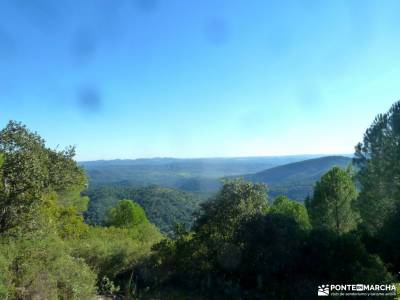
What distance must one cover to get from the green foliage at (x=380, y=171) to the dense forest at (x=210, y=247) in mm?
54

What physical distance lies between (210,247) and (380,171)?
32.3ft

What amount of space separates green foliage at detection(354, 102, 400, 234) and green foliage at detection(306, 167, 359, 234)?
252 inches

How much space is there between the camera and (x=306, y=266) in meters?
14.5

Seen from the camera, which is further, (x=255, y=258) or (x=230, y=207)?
(x=230, y=207)

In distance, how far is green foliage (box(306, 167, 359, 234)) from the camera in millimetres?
26656

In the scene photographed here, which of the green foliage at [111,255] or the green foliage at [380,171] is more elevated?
the green foliage at [380,171]

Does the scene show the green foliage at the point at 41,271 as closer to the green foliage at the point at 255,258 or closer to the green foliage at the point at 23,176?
the green foliage at the point at 23,176

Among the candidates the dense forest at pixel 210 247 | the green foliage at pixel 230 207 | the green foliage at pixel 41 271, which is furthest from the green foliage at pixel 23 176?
the green foliage at pixel 230 207

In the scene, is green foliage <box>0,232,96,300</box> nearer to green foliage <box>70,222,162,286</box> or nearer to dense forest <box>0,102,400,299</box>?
dense forest <box>0,102,400,299</box>

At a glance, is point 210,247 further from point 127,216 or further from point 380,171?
point 127,216

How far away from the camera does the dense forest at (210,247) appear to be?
39.9 feet

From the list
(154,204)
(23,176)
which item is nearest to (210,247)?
(23,176)

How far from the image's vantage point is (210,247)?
15.8m

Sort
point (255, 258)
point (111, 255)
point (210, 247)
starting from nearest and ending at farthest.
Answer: point (255, 258), point (210, 247), point (111, 255)
